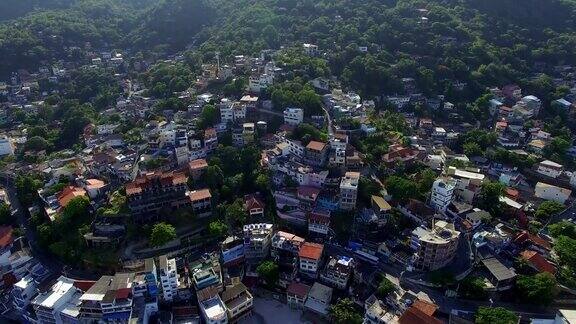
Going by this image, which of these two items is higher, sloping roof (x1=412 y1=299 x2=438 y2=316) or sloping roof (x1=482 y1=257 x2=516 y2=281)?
sloping roof (x1=482 y1=257 x2=516 y2=281)

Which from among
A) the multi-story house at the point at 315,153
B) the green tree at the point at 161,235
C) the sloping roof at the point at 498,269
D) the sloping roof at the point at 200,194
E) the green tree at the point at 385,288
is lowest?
the green tree at the point at 385,288

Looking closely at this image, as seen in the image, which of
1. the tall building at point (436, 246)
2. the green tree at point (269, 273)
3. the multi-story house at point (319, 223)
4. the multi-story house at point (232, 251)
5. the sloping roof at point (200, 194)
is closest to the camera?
the tall building at point (436, 246)

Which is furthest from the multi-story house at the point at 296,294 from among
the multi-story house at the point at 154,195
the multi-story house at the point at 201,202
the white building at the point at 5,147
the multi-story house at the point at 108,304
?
the white building at the point at 5,147

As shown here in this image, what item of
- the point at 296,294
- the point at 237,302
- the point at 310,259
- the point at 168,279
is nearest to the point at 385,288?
the point at 310,259

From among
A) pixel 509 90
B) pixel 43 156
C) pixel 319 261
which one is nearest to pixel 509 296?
pixel 319 261

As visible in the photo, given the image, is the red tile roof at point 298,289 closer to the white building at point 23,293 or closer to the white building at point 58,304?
the white building at point 58,304

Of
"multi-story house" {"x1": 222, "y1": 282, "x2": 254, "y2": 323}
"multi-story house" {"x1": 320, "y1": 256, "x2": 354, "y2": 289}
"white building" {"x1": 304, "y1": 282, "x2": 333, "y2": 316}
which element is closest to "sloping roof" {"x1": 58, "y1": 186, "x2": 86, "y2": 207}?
"multi-story house" {"x1": 222, "y1": 282, "x2": 254, "y2": 323}

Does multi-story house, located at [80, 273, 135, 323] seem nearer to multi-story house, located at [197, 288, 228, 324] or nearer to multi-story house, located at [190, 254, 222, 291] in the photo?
multi-story house, located at [190, 254, 222, 291]
